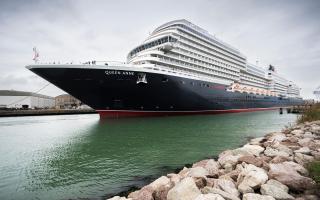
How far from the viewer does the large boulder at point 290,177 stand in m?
5.57

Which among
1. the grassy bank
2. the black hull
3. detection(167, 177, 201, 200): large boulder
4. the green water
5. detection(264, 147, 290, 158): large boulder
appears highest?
the black hull

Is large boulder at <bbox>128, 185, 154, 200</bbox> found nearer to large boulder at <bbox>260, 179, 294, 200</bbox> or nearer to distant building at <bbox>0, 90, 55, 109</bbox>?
large boulder at <bbox>260, 179, 294, 200</bbox>

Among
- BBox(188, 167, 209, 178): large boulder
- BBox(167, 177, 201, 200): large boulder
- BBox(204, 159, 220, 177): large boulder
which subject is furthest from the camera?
BBox(204, 159, 220, 177): large boulder

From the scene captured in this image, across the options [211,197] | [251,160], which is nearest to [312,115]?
[251,160]

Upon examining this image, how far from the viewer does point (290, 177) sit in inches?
229

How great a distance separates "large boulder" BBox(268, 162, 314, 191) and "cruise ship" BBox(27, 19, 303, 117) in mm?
24905

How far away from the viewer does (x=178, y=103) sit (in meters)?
35.3

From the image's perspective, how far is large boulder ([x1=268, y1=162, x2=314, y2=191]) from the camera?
5.57 meters

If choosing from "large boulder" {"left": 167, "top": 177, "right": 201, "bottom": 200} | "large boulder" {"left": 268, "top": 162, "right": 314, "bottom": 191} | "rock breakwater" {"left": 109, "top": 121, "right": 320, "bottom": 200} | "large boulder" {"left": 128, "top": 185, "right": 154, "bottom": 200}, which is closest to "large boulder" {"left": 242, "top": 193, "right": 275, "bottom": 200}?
"rock breakwater" {"left": 109, "top": 121, "right": 320, "bottom": 200}

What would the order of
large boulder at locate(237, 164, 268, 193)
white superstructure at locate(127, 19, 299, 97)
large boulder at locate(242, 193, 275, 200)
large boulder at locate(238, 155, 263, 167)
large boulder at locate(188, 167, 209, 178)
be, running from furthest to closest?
white superstructure at locate(127, 19, 299, 97) → large boulder at locate(238, 155, 263, 167) → large boulder at locate(188, 167, 209, 178) → large boulder at locate(237, 164, 268, 193) → large boulder at locate(242, 193, 275, 200)

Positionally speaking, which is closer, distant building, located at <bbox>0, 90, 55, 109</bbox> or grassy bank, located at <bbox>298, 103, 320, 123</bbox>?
grassy bank, located at <bbox>298, 103, 320, 123</bbox>

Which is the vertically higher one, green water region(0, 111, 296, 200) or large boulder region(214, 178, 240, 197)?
large boulder region(214, 178, 240, 197)

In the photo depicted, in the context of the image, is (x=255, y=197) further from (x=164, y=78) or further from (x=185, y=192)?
(x=164, y=78)

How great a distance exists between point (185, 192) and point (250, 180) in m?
1.63
